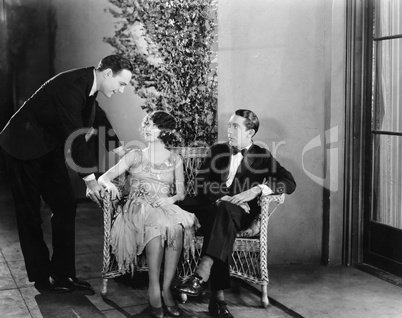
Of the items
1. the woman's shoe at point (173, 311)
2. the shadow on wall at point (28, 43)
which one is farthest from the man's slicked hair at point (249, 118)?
the shadow on wall at point (28, 43)

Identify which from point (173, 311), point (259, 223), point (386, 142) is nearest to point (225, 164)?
point (259, 223)

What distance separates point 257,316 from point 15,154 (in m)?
1.67

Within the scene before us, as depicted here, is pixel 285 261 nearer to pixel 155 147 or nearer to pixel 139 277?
pixel 139 277

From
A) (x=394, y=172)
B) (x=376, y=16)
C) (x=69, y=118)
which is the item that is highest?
(x=376, y=16)

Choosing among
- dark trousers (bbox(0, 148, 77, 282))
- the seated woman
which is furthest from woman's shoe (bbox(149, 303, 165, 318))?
dark trousers (bbox(0, 148, 77, 282))

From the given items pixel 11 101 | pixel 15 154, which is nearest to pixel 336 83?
pixel 15 154

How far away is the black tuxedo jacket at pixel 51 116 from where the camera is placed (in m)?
3.05

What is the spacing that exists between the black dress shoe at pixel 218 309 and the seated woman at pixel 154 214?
0.18 m

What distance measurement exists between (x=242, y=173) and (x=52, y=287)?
4.45 feet

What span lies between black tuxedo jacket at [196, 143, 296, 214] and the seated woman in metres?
0.20

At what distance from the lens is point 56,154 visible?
3.29 meters

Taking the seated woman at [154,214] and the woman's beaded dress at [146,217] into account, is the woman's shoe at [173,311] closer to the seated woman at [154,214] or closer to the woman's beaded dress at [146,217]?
the seated woman at [154,214]

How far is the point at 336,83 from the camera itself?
3.77 metres

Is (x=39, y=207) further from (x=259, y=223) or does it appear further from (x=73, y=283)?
(x=259, y=223)
